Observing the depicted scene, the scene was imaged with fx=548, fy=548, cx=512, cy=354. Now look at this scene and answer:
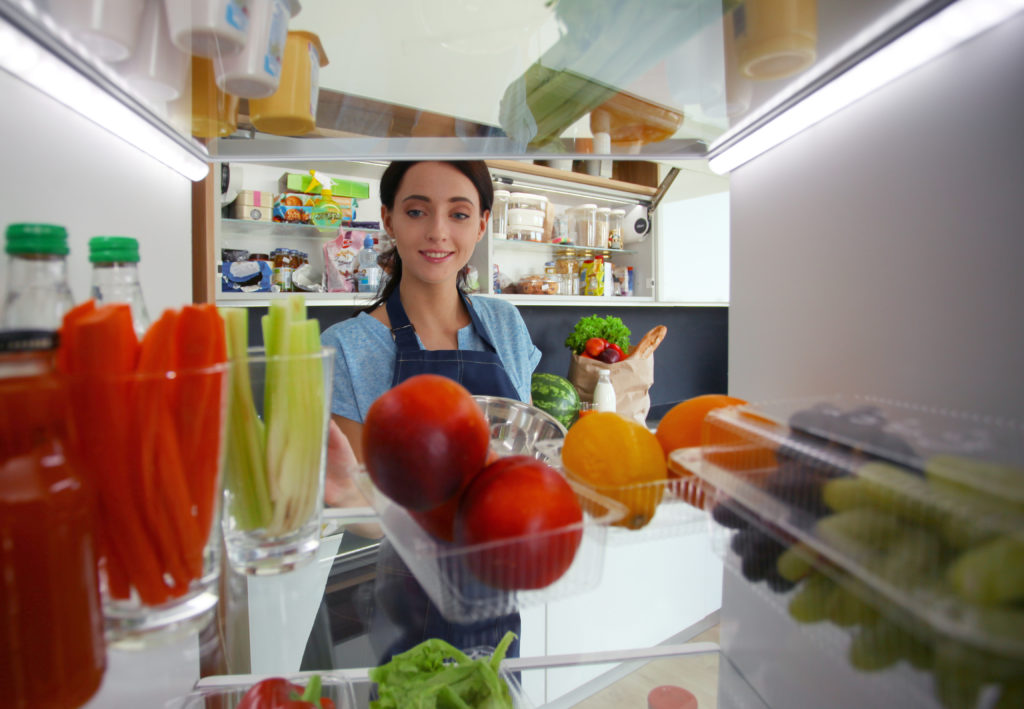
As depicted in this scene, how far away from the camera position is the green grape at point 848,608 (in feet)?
1.05

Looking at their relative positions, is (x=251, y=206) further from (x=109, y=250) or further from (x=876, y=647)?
(x=876, y=647)

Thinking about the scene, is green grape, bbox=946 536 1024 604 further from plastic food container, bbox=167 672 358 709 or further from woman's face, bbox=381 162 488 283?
woman's face, bbox=381 162 488 283

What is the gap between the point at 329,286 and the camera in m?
1.82

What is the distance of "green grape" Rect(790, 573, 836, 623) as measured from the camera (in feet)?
1.16

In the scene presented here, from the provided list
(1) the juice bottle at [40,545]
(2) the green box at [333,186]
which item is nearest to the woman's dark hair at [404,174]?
(2) the green box at [333,186]

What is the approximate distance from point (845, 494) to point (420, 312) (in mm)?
1141

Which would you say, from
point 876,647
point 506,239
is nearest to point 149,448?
point 876,647

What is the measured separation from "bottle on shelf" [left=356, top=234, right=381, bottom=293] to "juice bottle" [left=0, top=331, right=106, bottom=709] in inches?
63.1

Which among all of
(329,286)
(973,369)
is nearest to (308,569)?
(973,369)

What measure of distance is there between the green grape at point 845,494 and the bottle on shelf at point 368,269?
1.66m

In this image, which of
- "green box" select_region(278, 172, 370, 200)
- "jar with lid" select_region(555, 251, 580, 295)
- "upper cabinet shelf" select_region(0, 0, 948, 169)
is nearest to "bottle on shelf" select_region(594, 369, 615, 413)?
"jar with lid" select_region(555, 251, 580, 295)

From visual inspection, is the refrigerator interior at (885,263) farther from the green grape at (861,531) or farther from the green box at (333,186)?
the green box at (333,186)

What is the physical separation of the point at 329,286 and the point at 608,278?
1250mm

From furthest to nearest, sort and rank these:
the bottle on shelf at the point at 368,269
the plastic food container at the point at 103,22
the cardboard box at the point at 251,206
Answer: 1. the bottle on shelf at the point at 368,269
2. the cardboard box at the point at 251,206
3. the plastic food container at the point at 103,22
